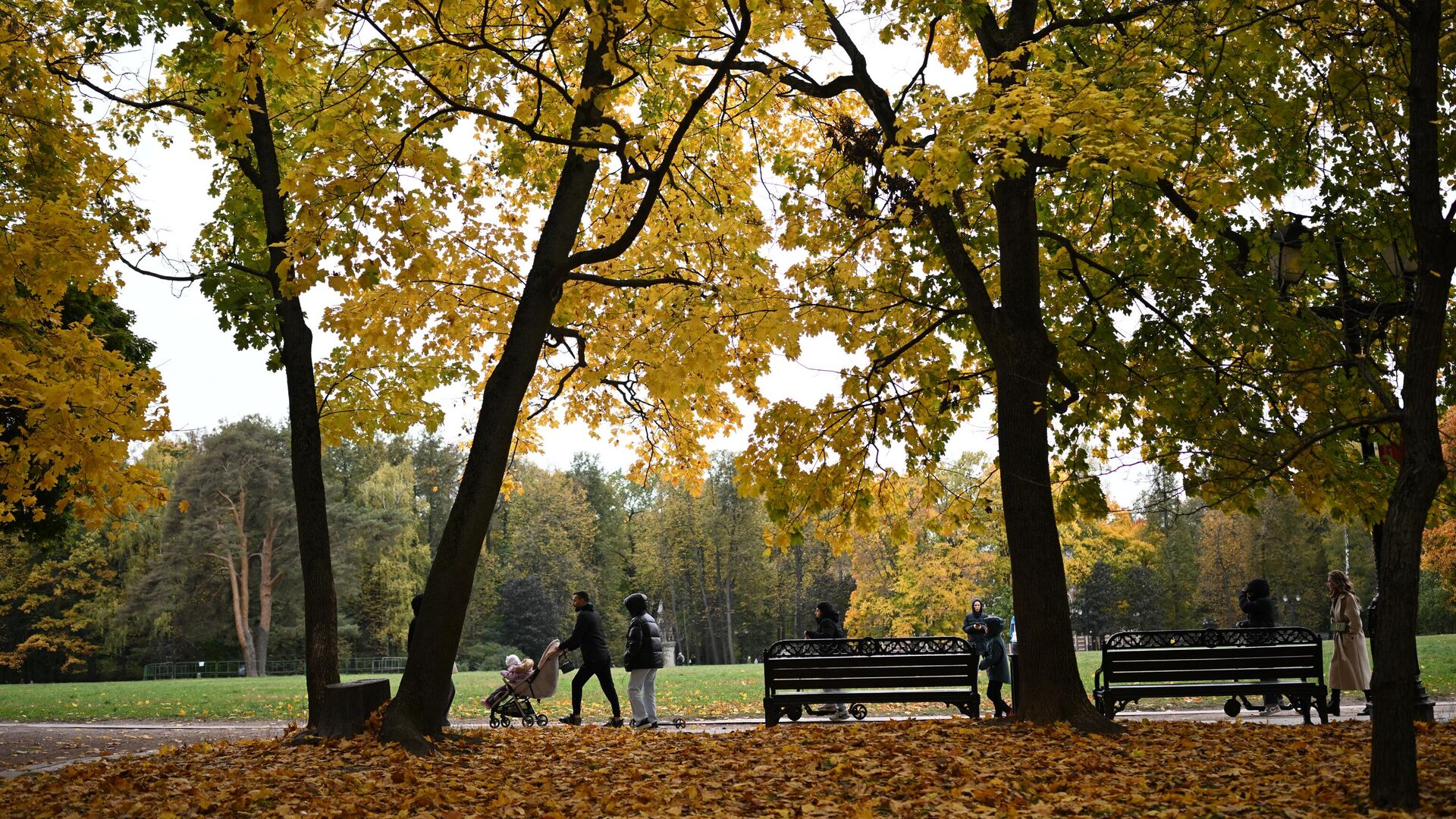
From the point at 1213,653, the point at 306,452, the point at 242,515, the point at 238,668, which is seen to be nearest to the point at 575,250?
the point at 306,452

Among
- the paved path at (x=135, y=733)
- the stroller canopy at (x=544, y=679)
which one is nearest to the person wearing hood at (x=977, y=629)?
the paved path at (x=135, y=733)

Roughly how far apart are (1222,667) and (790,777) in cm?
631

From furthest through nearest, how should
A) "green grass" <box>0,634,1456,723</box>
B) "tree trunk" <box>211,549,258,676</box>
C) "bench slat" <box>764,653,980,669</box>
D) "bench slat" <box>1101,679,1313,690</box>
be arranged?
→ "tree trunk" <box>211,549,258,676</box>
"green grass" <box>0,634,1456,723</box>
"bench slat" <box>764,653,980,669</box>
"bench slat" <box>1101,679,1313,690</box>

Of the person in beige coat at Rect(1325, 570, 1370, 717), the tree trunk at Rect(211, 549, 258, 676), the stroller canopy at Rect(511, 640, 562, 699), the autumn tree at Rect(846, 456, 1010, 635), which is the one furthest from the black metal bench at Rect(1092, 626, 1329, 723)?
the tree trunk at Rect(211, 549, 258, 676)

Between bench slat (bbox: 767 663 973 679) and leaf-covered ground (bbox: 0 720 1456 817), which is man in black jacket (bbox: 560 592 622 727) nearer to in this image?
bench slat (bbox: 767 663 973 679)

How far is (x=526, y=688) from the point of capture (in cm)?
1473

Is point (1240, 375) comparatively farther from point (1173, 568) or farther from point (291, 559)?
point (1173, 568)

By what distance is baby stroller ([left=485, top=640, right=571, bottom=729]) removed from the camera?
1438cm

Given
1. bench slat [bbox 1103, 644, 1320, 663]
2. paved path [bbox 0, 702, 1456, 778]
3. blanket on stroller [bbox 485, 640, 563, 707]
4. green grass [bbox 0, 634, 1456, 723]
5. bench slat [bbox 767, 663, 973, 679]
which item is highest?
bench slat [bbox 1103, 644, 1320, 663]

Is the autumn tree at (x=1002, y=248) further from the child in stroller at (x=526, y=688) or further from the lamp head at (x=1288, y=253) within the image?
the child in stroller at (x=526, y=688)

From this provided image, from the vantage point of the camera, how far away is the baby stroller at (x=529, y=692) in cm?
1438

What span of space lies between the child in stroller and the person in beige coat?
9534 mm

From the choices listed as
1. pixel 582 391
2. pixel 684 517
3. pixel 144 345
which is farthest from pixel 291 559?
pixel 582 391

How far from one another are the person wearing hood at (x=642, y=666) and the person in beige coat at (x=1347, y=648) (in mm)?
7959
